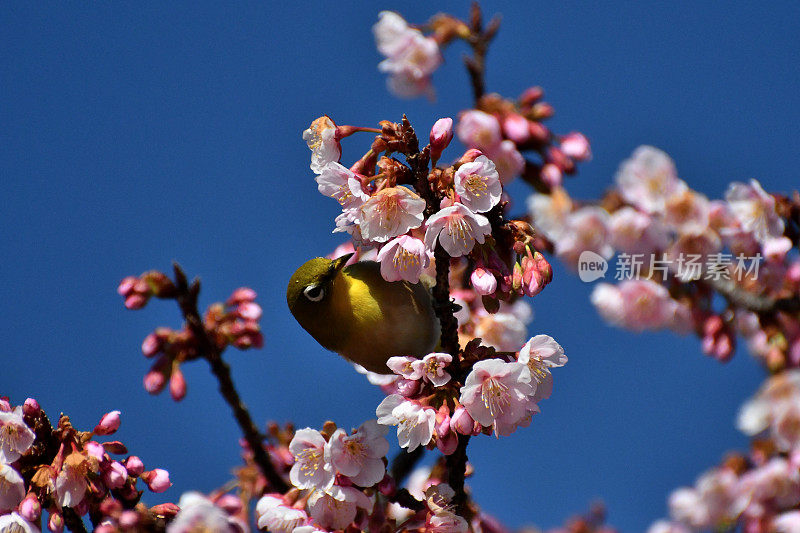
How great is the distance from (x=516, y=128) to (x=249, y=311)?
1.54 metres

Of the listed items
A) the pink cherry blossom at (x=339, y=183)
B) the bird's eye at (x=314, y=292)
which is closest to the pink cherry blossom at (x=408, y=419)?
the pink cherry blossom at (x=339, y=183)

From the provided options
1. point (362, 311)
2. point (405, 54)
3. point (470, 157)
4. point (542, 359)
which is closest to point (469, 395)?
point (542, 359)

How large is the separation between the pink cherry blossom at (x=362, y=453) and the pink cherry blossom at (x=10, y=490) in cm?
119

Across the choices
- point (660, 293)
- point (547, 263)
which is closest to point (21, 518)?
point (547, 263)

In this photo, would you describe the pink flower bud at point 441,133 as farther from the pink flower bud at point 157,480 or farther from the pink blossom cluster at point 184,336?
the pink flower bud at point 157,480

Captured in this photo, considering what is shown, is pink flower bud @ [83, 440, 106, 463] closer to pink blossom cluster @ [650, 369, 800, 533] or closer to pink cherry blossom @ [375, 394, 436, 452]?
pink cherry blossom @ [375, 394, 436, 452]

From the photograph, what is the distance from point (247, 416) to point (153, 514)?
644mm

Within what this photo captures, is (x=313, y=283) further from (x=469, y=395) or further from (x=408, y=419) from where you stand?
(x=469, y=395)

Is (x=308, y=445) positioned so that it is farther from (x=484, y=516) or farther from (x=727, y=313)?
(x=727, y=313)

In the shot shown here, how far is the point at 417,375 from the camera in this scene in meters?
2.78

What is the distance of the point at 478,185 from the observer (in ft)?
8.66

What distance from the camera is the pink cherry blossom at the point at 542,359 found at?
2783 mm

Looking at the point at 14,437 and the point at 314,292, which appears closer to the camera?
the point at 14,437

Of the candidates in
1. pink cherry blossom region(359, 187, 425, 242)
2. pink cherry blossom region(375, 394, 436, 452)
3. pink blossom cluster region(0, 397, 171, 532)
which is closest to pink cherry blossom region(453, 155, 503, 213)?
pink cherry blossom region(359, 187, 425, 242)
